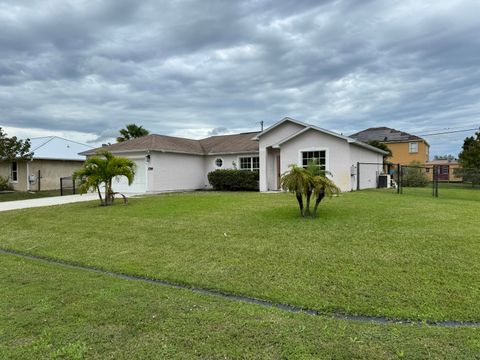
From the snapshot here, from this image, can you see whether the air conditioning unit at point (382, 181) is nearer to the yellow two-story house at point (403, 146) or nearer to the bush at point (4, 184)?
the yellow two-story house at point (403, 146)

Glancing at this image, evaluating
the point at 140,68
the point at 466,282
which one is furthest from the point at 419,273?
the point at 140,68

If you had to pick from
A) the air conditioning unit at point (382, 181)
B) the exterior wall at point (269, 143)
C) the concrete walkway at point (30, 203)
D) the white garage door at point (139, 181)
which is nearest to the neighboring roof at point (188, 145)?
the white garage door at point (139, 181)

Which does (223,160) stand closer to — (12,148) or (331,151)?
(331,151)

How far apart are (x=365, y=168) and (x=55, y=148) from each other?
2502 cm

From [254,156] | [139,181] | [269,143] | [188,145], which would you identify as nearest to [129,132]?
[188,145]

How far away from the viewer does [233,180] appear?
2117 centimetres

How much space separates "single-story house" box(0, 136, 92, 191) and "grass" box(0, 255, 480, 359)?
79.5 feet

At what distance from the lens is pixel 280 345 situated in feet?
9.67

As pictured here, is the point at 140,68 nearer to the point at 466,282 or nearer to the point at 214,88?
the point at 214,88

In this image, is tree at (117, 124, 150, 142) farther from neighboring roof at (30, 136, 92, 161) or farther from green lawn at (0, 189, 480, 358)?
green lawn at (0, 189, 480, 358)

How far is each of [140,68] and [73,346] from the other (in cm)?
1750

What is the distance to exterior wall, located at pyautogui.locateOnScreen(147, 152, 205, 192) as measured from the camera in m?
20.0

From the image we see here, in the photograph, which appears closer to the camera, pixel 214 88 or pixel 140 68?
pixel 140 68

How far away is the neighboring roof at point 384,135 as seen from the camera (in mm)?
40116
